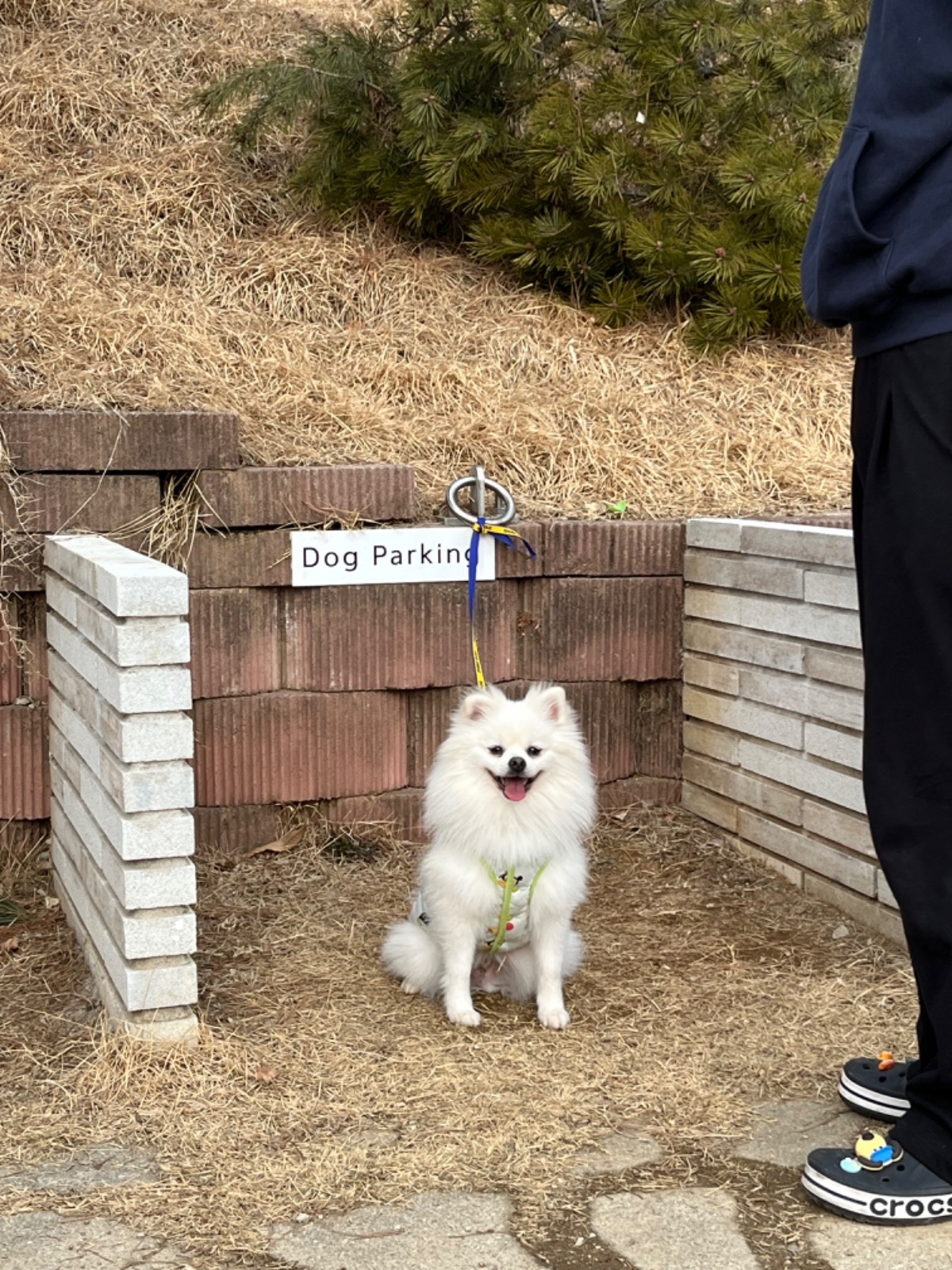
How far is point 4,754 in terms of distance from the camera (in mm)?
4301

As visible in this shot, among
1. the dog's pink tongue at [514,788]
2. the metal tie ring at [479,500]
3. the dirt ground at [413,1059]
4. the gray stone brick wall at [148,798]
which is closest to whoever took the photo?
the dirt ground at [413,1059]

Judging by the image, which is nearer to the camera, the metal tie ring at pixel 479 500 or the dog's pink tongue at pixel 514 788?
the dog's pink tongue at pixel 514 788

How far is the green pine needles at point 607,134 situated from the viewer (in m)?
5.51

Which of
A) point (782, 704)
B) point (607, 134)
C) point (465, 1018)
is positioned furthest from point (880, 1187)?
point (607, 134)

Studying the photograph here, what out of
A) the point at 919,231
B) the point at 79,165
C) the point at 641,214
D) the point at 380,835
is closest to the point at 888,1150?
the point at 919,231

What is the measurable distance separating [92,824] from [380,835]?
133 cm

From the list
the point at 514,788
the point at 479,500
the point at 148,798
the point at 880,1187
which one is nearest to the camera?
the point at 880,1187

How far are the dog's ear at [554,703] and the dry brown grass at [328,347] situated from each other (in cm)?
134

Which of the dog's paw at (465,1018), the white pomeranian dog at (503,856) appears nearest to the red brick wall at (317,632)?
the white pomeranian dog at (503,856)

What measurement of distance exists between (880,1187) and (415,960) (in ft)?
4.74

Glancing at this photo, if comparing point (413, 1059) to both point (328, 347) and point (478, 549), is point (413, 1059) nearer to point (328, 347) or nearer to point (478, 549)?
point (478, 549)

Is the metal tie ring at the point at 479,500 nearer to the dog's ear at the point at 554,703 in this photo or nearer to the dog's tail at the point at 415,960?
the dog's ear at the point at 554,703

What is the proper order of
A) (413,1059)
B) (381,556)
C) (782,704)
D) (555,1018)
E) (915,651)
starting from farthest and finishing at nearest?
(381,556), (782,704), (555,1018), (413,1059), (915,651)

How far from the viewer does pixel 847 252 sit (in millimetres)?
2162
